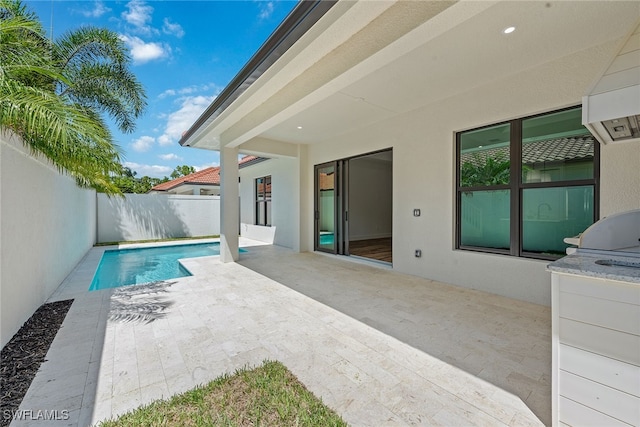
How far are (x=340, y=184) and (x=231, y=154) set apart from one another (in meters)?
3.11

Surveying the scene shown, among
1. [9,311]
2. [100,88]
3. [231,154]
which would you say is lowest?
[9,311]

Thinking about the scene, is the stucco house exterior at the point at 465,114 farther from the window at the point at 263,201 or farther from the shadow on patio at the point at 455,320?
the window at the point at 263,201

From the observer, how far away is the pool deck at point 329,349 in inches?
78.1

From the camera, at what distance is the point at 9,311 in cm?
289

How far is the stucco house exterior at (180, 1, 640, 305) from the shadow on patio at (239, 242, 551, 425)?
0.63 m

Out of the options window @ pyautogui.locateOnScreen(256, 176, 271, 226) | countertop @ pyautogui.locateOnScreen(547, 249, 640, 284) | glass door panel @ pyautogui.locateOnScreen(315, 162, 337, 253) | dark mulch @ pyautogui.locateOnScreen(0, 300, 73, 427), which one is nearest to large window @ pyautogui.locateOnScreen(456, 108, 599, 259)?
countertop @ pyautogui.locateOnScreen(547, 249, 640, 284)

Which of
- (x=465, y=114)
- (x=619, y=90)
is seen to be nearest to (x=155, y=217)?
(x=465, y=114)

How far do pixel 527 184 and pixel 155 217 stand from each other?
13.4m

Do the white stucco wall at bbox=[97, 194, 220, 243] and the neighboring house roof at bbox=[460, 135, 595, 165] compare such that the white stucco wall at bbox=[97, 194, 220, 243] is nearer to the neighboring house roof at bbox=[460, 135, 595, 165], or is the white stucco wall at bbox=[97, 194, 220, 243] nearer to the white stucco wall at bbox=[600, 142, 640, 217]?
the neighboring house roof at bbox=[460, 135, 595, 165]

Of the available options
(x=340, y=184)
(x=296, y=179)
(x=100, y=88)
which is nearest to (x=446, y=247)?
(x=340, y=184)

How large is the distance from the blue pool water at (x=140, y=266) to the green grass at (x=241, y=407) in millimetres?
4543

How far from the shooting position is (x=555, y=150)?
4043 millimetres

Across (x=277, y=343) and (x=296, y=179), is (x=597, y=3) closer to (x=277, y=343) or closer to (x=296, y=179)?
(x=277, y=343)

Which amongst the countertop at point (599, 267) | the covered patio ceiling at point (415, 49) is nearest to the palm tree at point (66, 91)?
the covered patio ceiling at point (415, 49)
